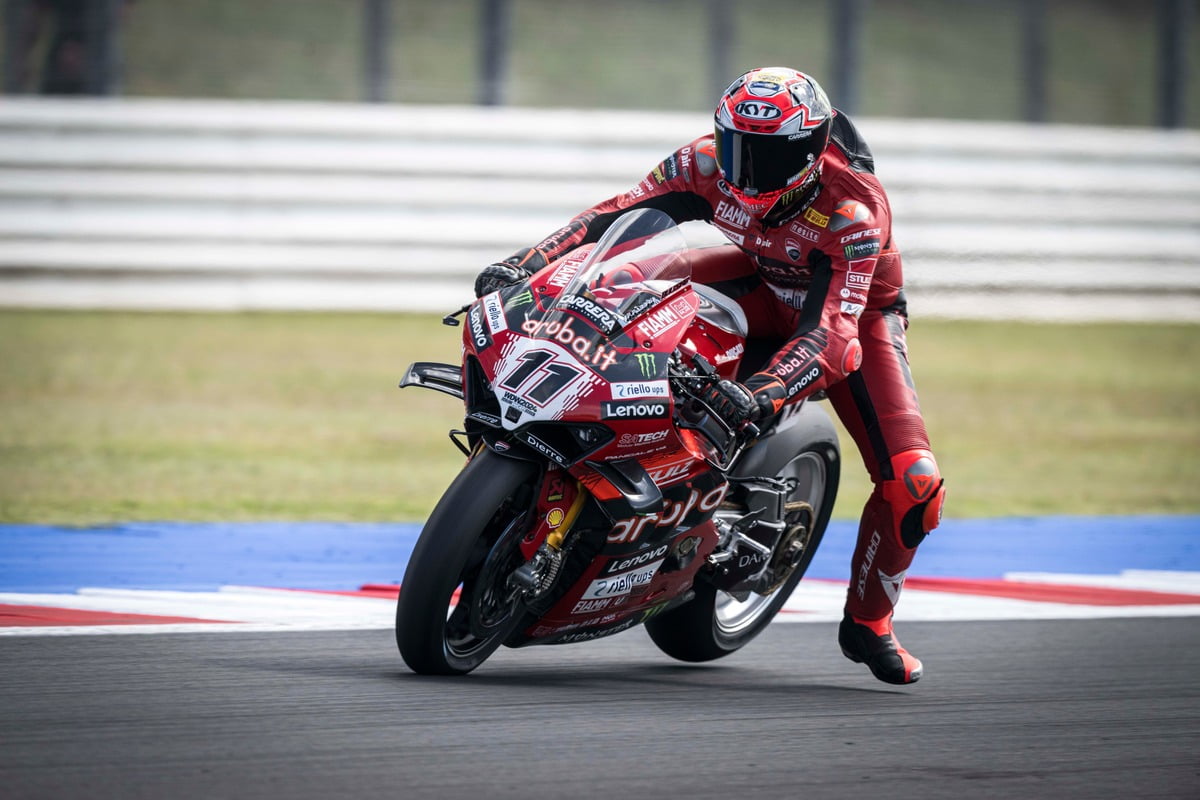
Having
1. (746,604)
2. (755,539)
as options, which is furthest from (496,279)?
(746,604)

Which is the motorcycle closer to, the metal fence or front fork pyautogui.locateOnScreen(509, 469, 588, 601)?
front fork pyautogui.locateOnScreen(509, 469, 588, 601)

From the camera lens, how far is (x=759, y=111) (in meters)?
5.12

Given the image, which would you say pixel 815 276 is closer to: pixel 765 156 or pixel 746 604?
pixel 765 156

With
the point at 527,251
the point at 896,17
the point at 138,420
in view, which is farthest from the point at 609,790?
the point at 896,17

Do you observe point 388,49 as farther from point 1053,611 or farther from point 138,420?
point 1053,611

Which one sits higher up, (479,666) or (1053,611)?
(479,666)

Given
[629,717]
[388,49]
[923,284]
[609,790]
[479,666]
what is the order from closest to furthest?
1. [609,790]
2. [629,717]
3. [479,666]
4. [388,49]
5. [923,284]

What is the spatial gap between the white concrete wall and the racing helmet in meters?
8.14

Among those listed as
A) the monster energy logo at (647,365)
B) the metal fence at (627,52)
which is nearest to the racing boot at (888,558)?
the monster energy logo at (647,365)

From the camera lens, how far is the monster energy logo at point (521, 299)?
4.84 meters

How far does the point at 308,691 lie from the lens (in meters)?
4.68

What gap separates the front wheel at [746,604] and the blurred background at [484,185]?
14.2 ft

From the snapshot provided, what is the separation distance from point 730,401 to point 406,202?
8.81 m

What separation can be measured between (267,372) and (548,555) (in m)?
7.48
